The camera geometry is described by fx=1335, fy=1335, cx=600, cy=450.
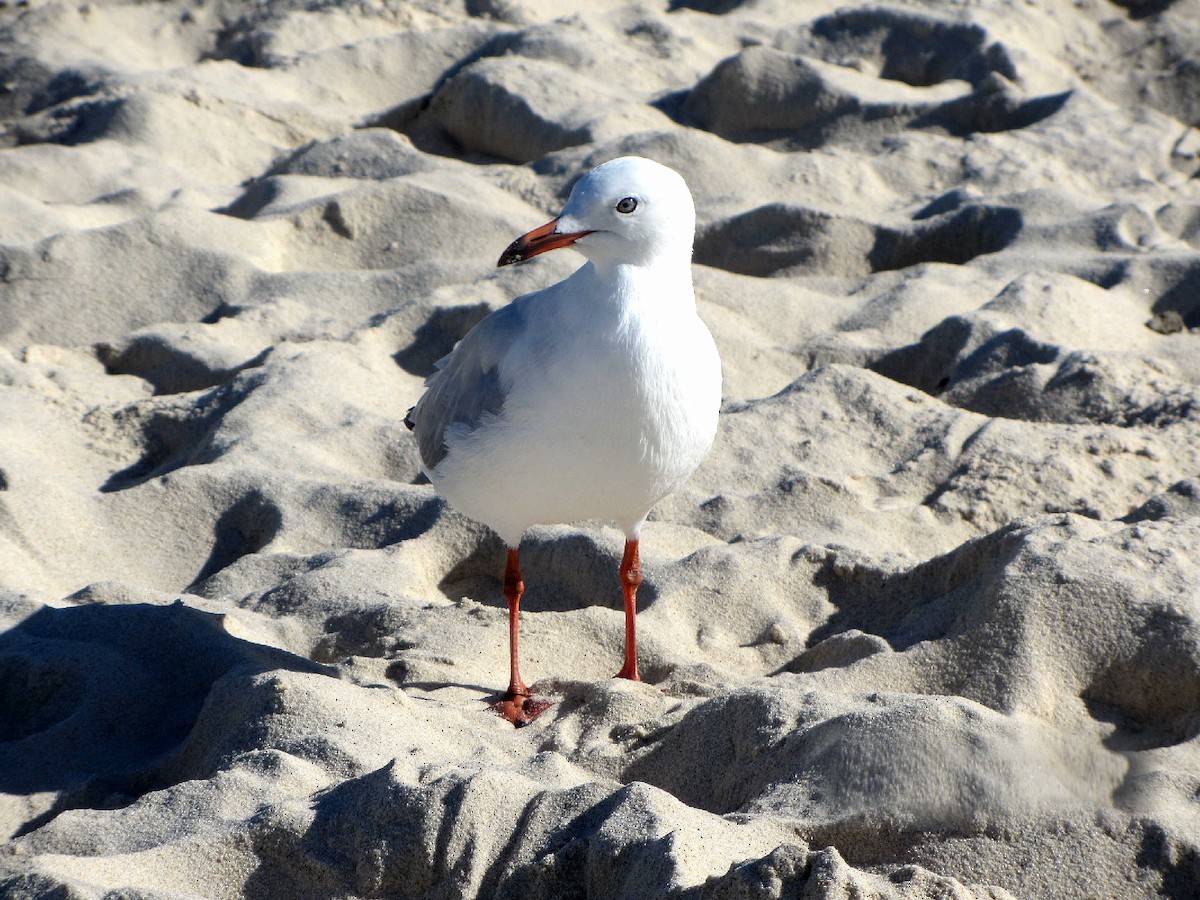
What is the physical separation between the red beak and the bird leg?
91 cm

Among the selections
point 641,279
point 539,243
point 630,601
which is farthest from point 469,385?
point 630,601

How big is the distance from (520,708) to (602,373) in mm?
929

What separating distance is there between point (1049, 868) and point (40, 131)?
6508 mm

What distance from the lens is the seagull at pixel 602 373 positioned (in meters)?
3.33

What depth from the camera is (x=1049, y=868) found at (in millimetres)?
2369

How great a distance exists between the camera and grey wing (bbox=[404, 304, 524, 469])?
359cm

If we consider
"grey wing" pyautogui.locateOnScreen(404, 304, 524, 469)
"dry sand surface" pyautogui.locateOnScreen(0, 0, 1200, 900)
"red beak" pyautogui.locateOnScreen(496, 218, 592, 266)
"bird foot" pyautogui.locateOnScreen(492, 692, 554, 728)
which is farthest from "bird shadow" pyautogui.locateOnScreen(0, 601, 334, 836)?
"red beak" pyautogui.locateOnScreen(496, 218, 592, 266)

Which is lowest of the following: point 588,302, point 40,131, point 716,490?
point 40,131

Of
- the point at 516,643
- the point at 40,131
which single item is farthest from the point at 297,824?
the point at 40,131

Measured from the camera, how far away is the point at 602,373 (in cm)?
331

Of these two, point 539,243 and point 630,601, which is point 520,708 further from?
point 539,243

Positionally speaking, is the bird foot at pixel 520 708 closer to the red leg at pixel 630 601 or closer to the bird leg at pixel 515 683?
the bird leg at pixel 515 683

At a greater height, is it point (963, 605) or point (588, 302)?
point (588, 302)

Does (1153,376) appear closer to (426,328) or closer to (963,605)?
(963,605)
